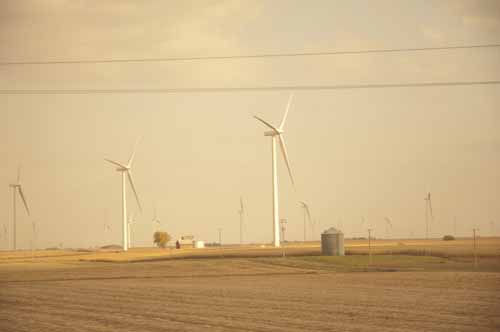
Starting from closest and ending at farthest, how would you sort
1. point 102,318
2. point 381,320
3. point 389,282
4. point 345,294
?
point 381,320 < point 102,318 < point 345,294 < point 389,282

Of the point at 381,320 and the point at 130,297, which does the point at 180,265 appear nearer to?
the point at 130,297

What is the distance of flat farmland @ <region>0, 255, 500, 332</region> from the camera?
92.2ft

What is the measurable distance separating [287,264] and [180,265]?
10.9 meters

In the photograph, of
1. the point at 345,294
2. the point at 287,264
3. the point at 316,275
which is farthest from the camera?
the point at 287,264

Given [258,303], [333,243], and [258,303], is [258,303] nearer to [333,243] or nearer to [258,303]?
[258,303]

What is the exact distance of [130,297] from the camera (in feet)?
135

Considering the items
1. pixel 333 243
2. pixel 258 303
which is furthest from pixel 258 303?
pixel 333 243

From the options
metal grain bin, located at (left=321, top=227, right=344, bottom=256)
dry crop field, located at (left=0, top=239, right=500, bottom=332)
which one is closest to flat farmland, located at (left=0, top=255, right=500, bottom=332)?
dry crop field, located at (left=0, top=239, right=500, bottom=332)

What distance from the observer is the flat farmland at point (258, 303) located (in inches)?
1106

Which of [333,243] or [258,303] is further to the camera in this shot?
[333,243]

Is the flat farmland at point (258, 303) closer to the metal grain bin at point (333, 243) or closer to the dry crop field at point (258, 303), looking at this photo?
the dry crop field at point (258, 303)

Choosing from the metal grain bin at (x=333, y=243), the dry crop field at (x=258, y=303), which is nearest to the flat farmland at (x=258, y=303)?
the dry crop field at (x=258, y=303)

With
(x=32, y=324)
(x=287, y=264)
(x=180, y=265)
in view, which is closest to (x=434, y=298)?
(x=32, y=324)

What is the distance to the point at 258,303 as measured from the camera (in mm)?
36344
